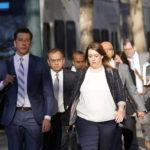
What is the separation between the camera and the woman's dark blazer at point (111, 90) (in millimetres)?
4430

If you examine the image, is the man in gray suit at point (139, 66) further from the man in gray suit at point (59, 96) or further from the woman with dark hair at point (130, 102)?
the man in gray suit at point (59, 96)

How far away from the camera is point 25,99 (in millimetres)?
3957

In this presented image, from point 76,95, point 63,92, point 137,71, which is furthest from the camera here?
point 137,71

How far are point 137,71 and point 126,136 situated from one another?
120cm

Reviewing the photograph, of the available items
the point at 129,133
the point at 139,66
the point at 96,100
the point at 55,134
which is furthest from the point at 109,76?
the point at 139,66

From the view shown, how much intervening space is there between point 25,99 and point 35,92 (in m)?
0.13

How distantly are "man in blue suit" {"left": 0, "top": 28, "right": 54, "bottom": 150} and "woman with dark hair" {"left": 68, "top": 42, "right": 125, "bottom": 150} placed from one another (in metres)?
0.49

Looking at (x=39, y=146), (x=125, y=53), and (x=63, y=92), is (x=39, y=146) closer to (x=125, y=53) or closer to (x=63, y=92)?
(x=63, y=92)

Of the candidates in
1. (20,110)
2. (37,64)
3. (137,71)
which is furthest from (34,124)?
(137,71)

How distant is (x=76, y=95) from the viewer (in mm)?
4477

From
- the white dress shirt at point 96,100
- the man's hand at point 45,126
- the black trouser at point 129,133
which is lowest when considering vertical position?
the black trouser at point 129,133

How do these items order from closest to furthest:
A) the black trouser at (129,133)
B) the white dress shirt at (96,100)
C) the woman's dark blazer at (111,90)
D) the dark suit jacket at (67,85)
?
the white dress shirt at (96,100) < the woman's dark blazer at (111,90) < the dark suit jacket at (67,85) < the black trouser at (129,133)

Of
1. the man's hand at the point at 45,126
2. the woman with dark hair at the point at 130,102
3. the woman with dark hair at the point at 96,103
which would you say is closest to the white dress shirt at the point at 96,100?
the woman with dark hair at the point at 96,103

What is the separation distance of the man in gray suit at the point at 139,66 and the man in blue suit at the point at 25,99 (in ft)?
8.90
